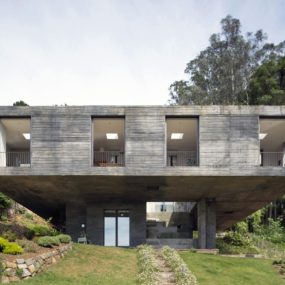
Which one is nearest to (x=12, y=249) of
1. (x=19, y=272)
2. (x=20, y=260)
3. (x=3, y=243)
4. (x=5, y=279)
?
(x=3, y=243)

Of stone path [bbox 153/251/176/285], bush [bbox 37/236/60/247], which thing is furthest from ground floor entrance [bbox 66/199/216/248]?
bush [bbox 37/236/60/247]

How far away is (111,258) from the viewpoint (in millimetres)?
24094

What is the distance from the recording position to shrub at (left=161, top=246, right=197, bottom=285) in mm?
20594

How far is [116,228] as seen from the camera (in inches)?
1390

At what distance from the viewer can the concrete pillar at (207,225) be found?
3431 centimetres

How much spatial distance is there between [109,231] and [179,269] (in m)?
13.8

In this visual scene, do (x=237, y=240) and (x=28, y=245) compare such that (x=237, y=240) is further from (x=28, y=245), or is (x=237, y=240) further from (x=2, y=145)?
(x=28, y=245)

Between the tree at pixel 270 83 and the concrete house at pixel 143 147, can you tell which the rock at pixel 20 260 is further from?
the tree at pixel 270 83

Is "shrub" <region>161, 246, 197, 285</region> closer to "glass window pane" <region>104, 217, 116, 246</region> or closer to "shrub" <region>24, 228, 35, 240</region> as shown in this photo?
"shrub" <region>24, 228, 35, 240</region>

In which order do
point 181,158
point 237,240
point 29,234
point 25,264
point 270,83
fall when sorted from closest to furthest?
point 25,264
point 29,234
point 181,158
point 237,240
point 270,83

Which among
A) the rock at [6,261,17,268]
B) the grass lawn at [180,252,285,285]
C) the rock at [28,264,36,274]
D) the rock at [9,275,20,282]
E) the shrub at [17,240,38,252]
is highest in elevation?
the shrub at [17,240,38,252]

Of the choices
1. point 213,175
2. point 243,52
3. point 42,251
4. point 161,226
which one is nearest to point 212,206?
point 161,226

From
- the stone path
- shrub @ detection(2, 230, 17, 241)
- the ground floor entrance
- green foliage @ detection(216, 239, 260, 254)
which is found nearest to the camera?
the stone path

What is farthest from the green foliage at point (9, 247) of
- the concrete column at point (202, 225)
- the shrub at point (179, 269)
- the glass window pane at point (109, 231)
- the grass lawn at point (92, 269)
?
the concrete column at point (202, 225)
